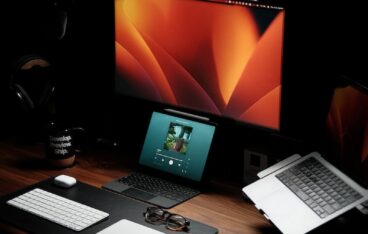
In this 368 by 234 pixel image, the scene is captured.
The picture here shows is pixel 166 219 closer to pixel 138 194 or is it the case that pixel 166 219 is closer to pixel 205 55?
pixel 138 194

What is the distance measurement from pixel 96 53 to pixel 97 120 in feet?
0.95

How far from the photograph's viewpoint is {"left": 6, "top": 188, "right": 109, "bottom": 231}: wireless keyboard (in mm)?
1842

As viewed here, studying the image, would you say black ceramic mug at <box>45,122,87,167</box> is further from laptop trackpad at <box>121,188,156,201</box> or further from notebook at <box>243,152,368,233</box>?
notebook at <box>243,152,368,233</box>

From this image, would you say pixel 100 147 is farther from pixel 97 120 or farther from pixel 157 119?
pixel 157 119

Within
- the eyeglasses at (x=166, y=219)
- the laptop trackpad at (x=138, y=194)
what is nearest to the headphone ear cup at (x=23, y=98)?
the laptop trackpad at (x=138, y=194)

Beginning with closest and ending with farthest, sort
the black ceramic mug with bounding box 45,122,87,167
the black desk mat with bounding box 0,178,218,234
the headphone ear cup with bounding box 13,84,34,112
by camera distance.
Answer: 1. the black desk mat with bounding box 0,178,218,234
2. the black ceramic mug with bounding box 45,122,87,167
3. the headphone ear cup with bounding box 13,84,34,112

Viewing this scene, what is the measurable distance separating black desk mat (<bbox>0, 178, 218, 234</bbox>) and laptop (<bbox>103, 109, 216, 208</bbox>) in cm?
6

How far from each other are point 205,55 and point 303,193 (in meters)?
0.63

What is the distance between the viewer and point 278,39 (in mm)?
1981

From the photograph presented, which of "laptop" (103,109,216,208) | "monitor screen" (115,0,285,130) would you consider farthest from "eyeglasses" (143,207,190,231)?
"monitor screen" (115,0,285,130)

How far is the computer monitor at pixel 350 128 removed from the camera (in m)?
1.72

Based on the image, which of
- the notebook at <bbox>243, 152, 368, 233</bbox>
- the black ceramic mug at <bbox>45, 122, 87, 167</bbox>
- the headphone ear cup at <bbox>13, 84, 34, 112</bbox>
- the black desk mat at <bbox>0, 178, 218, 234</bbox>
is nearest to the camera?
the notebook at <bbox>243, 152, 368, 233</bbox>

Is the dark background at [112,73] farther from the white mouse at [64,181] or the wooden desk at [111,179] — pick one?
the white mouse at [64,181]

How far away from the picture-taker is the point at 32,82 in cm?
247
